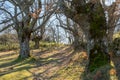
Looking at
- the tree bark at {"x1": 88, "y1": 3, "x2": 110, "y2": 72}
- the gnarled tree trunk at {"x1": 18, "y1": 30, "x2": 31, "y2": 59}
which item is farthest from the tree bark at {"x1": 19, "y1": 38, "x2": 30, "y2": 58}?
the tree bark at {"x1": 88, "y1": 3, "x2": 110, "y2": 72}

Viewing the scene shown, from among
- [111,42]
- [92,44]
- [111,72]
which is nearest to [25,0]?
[111,42]

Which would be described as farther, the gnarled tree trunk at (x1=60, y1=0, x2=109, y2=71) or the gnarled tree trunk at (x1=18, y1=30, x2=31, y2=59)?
the gnarled tree trunk at (x1=18, y1=30, x2=31, y2=59)

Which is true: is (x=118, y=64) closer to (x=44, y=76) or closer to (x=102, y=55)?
(x=102, y=55)

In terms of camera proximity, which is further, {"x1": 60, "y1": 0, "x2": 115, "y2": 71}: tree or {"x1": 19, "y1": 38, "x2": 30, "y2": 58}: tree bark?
{"x1": 19, "y1": 38, "x2": 30, "y2": 58}: tree bark

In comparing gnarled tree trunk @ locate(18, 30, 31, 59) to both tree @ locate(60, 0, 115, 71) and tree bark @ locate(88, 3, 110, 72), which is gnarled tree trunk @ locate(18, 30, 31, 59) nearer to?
tree @ locate(60, 0, 115, 71)

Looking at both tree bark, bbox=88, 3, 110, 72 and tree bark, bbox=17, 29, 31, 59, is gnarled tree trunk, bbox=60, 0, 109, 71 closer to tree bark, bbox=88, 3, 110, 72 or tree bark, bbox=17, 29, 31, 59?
tree bark, bbox=88, 3, 110, 72

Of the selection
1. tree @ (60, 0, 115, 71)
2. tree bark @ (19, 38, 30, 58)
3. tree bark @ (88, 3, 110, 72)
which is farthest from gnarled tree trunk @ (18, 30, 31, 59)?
tree bark @ (88, 3, 110, 72)

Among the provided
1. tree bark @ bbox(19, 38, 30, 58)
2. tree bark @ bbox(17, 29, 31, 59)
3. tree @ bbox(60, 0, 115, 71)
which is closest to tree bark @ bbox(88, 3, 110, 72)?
tree @ bbox(60, 0, 115, 71)

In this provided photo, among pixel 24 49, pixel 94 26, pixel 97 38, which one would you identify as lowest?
pixel 24 49

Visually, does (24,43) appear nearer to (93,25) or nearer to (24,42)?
(24,42)

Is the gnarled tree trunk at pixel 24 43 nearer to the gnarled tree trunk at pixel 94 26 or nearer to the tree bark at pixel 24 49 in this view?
the tree bark at pixel 24 49

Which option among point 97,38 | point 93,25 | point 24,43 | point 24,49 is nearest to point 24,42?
point 24,43

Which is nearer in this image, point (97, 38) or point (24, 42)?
point (97, 38)

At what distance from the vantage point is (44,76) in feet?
43.0
